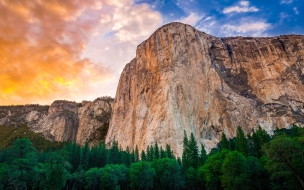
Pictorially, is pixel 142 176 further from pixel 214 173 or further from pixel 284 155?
pixel 284 155

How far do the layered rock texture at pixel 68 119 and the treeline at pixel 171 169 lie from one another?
231ft

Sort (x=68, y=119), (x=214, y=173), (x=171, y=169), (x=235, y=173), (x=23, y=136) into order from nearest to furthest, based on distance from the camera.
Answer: (x=235, y=173) → (x=214, y=173) → (x=171, y=169) → (x=23, y=136) → (x=68, y=119)

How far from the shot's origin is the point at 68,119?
142 meters

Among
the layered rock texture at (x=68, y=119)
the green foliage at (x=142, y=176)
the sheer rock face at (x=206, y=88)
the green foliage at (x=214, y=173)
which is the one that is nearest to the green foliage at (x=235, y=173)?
the green foliage at (x=214, y=173)

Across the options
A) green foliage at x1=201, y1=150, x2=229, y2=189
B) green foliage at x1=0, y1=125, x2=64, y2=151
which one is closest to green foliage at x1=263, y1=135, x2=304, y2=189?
green foliage at x1=201, y1=150, x2=229, y2=189

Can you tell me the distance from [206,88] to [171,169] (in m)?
49.4

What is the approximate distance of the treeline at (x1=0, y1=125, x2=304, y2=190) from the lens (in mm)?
28500

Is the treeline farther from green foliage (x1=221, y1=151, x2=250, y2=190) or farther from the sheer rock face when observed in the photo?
the sheer rock face

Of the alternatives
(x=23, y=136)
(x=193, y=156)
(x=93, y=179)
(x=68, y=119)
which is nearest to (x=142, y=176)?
(x=93, y=179)

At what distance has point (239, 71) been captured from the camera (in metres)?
105

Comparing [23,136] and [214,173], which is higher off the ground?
[23,136]

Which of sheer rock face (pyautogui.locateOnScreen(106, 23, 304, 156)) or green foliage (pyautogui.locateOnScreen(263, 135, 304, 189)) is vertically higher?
sheer rock face (pyautogui.locateOnScreen(106, 23, 304, 156))

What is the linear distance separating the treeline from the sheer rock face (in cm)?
2068

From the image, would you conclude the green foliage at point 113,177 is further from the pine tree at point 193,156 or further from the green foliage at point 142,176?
the pine tree at point 193,156
